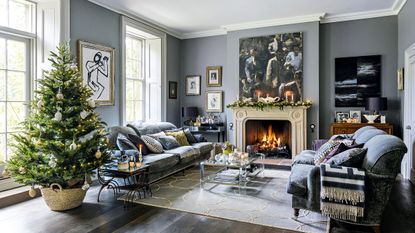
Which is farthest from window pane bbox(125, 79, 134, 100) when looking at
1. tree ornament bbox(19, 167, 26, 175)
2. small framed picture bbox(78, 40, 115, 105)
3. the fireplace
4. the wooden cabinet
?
the wooden cabinet

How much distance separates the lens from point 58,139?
137 inches

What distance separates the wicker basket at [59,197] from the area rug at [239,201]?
0.66m

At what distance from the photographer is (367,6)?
18.4 feet

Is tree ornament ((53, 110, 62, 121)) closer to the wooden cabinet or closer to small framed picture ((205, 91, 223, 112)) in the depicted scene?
small framed picture ((205, 91, 223, 112))

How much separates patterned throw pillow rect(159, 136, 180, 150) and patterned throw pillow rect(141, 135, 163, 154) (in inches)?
10.3

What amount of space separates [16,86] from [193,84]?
4206mm

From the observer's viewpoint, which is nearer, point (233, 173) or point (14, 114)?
point (14, 114)

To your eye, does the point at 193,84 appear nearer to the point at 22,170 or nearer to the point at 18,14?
the point at 18,14

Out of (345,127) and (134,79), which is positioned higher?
(134,79)

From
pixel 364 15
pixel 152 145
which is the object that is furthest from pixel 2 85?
pixel 364 15

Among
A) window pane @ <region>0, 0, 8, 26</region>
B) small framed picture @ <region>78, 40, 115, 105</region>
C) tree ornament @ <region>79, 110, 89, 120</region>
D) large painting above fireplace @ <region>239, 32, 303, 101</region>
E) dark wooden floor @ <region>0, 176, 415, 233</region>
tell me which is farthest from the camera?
large painting above fireplace @ <region>239, 32, 303, 101</region>

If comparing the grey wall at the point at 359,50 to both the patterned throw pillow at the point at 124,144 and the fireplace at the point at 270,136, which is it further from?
the patterned throw pillow at the point at 124,144

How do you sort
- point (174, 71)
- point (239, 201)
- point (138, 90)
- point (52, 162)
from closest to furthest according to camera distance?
point (52, 162), point (239, 201), point (138, 90), point (174, 71)

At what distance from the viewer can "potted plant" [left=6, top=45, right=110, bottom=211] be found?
3.41 metres
